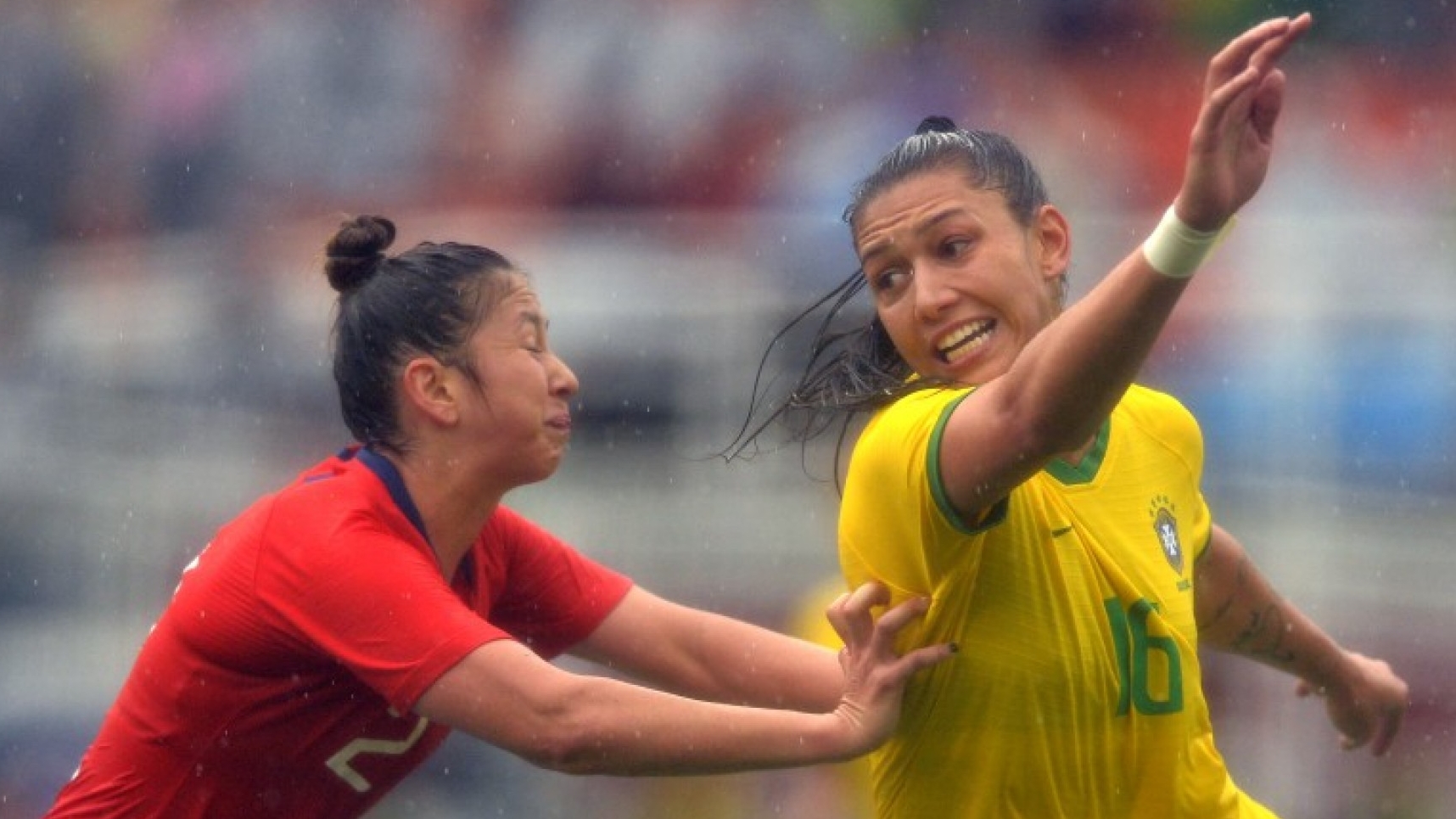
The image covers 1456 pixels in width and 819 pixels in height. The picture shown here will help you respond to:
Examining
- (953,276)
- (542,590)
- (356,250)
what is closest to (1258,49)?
(953,276)

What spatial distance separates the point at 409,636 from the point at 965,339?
2.85 ft

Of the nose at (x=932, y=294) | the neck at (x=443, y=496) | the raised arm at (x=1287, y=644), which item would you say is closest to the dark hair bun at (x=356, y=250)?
the neck at (x=443, y=496)

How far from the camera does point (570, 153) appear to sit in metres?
5.23

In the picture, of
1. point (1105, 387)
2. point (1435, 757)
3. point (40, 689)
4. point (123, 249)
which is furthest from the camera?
point (123, 249)

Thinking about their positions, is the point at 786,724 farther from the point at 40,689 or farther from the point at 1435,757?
the point at 40,689

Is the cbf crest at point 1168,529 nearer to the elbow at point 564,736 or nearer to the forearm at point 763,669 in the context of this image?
the forearm at point 763,669

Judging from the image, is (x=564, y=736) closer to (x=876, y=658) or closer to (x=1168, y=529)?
(x=876, y=658)

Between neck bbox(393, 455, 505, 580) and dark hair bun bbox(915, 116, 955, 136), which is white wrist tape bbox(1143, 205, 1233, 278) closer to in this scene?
dark hair bun bbox(915, 116, 955, 136)

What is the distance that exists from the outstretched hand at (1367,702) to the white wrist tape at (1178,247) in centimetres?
129

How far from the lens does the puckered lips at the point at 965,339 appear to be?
2605 mm

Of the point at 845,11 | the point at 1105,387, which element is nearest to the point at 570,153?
the point at 845,11

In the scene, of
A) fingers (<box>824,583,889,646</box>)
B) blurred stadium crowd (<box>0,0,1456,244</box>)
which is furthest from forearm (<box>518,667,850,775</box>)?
blurred stadium crowd (<box>0,0,1456,244</box>)

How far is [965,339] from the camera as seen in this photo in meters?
2.61

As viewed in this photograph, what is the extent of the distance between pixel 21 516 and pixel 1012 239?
3.23 meters
